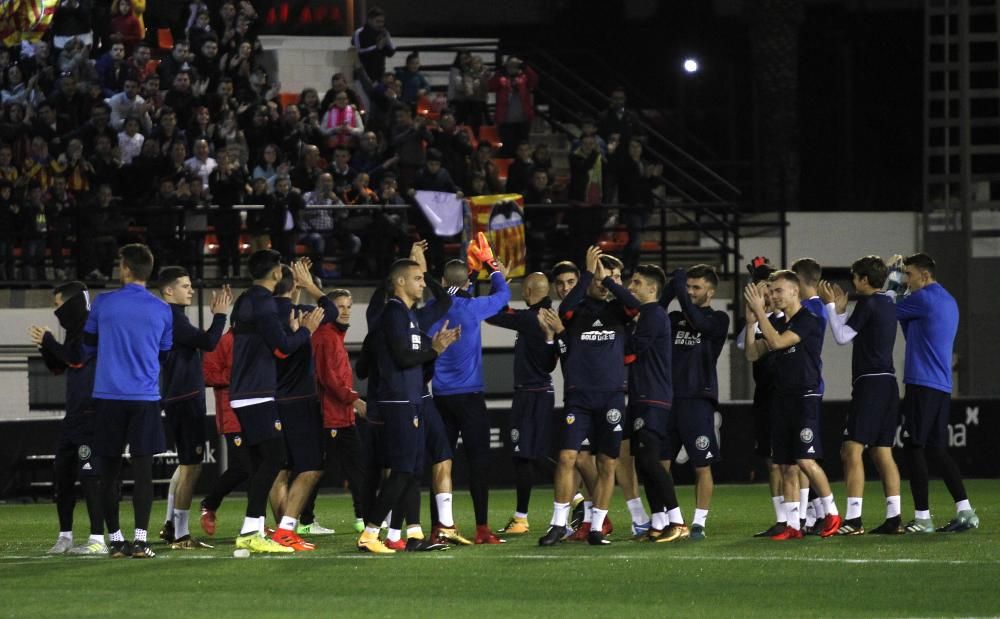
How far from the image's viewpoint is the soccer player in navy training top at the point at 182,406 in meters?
15.1

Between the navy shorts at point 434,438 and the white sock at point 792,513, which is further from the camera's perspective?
the white sock at point 792,513

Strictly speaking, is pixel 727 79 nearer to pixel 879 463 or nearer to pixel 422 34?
pixel 422 34

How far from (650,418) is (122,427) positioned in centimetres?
410

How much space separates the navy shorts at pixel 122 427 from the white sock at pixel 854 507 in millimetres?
5590

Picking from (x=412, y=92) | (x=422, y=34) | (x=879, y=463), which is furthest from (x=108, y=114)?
(x=879, y=463)

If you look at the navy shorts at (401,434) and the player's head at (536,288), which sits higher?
the player's head at (536,288)

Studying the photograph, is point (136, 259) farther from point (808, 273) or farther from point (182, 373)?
point (808, 273)

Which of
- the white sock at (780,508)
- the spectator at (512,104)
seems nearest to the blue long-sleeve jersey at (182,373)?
the white sock at (780,508)

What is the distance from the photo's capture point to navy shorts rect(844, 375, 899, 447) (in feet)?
50.9

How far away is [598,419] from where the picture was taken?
1486 cm

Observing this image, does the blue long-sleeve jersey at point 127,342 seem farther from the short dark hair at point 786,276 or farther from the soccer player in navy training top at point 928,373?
the soccer player in navy training top at point 928,373

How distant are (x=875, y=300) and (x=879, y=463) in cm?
134

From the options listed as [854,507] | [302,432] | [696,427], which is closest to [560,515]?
[696,427]

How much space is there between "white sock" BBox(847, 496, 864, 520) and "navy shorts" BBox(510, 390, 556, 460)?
254 cm
